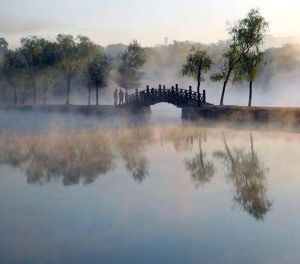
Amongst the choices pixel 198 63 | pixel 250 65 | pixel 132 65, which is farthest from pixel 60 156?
pixel 132 65

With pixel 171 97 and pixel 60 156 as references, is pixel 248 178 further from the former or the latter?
pixel 171 97

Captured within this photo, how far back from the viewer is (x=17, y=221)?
35.8 ft

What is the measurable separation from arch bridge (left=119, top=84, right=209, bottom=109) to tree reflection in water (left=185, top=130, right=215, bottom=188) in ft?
93.0

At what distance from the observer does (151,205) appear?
12.0 metres

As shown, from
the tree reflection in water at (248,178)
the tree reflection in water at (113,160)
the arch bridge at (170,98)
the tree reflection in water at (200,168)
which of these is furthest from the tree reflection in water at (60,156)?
the arch bridge at (170,98)

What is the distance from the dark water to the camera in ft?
29.0

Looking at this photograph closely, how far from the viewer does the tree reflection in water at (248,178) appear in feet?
38.4

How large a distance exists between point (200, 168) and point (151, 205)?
5.74m

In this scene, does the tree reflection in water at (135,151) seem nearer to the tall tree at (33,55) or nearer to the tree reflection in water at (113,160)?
the tree reflection in water at (113,160)

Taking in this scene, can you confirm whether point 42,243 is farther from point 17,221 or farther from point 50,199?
point 50,199

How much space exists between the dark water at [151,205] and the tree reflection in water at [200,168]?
1.5 inches

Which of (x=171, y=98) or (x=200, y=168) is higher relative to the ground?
(x=171, y=98)

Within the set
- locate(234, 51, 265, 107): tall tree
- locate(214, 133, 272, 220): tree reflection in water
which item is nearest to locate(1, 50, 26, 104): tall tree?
locate(234, 51, 265, 107): tall tree

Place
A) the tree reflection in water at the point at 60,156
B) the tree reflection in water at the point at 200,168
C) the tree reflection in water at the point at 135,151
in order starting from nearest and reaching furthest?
the tree reflection in water at the point at 200,168
the tree reflection in water at the point at 60,156
the tree reflection in water at the point at 135,151
